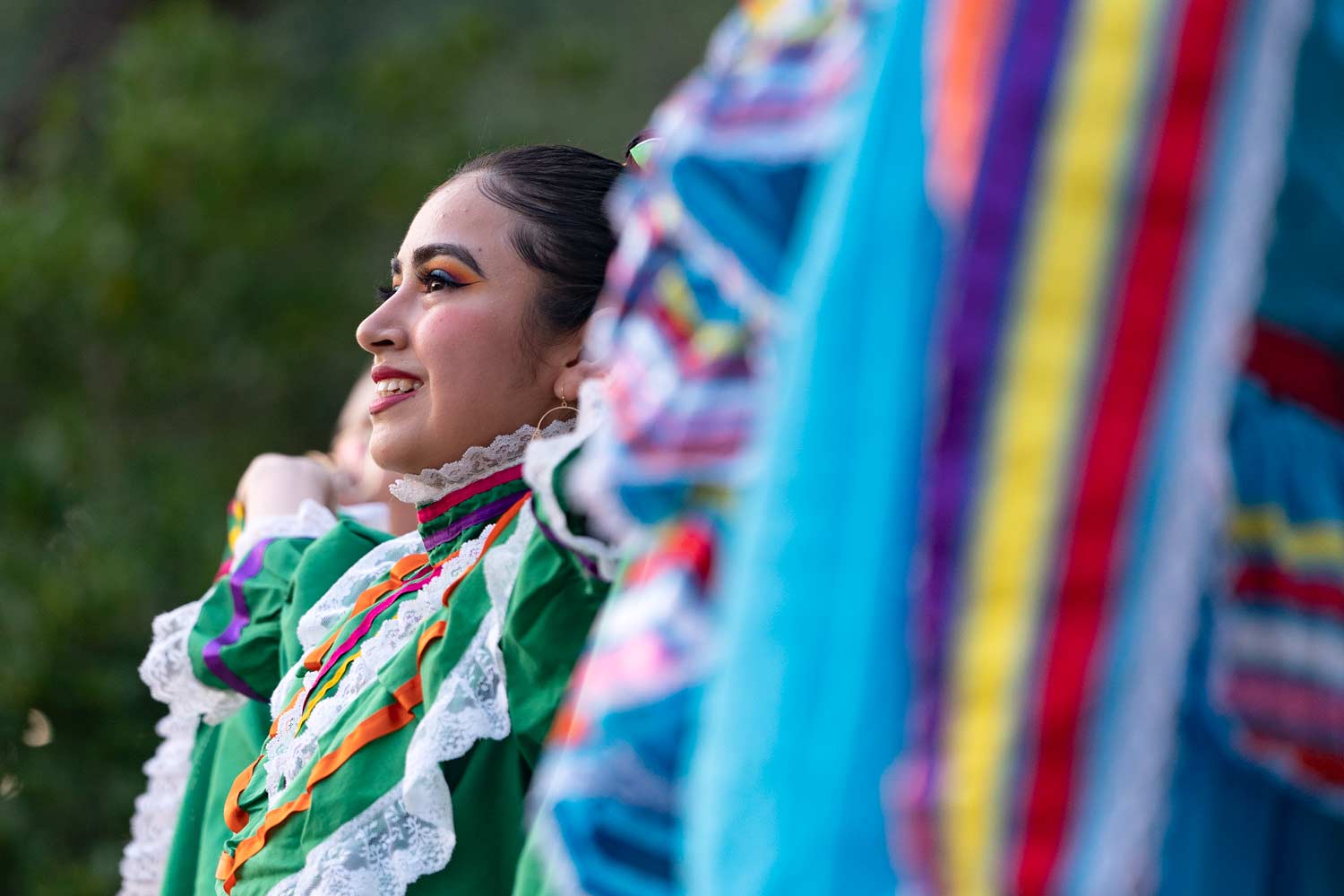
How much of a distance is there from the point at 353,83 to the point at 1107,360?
545 cm

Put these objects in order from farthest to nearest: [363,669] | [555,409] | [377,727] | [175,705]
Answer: [175,705] → [555,409] → [363,669] → [377,727]

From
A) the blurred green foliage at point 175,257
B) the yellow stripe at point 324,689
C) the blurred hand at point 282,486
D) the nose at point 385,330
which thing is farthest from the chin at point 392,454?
the blurred green foliage at point 175,257

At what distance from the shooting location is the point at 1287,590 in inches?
32.5

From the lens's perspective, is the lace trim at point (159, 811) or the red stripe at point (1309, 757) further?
the lace trim at point (159, 811)

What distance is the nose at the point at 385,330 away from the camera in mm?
1882

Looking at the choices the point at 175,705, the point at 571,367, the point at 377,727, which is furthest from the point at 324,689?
the point at 175,705

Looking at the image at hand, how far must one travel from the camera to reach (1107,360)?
72cm

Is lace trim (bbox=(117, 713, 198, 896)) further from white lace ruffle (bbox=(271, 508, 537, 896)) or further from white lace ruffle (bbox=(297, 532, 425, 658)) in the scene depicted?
white lace ruffle (bbox=(271, 508, 537, 896))

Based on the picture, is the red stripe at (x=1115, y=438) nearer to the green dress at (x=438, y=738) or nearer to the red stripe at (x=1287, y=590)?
the red stripe at (x=1287, y=590)

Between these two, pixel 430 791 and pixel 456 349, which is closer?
pixel 430 791

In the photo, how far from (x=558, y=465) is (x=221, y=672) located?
1257mm

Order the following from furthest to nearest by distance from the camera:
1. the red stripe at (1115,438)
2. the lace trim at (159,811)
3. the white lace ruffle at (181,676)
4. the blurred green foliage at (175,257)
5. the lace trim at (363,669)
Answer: the blurred green foliage at (175,257) < the lace trim at (159,811) < the white lace ruffle at (181,676) < the lace trim at (363,669) < the red stripe at (1115,438)

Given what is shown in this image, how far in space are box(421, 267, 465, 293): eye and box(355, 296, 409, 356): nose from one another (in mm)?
45

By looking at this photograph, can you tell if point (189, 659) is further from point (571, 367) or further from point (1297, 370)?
point (1297, 370)
